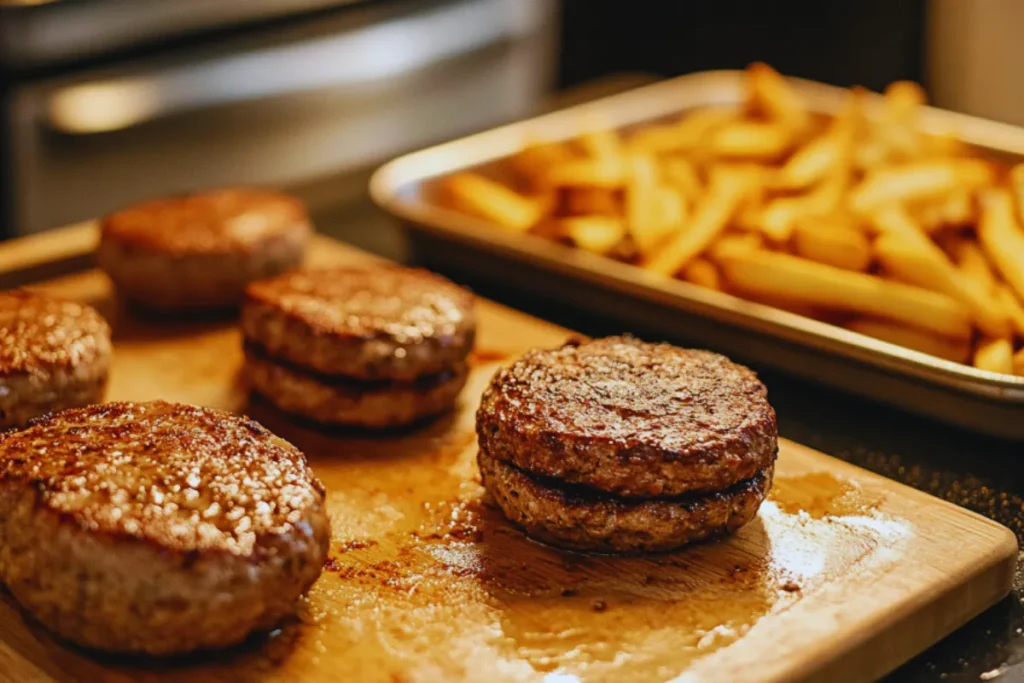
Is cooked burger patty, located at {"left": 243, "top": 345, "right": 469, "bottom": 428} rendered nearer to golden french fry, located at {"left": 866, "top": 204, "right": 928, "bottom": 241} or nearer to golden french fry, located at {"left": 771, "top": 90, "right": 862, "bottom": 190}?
golden french fry, located at {"left": 866, "top": 204, "right": 928, "bottom": 241}

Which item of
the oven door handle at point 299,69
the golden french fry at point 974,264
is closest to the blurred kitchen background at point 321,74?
the oven door handle at point 299,69

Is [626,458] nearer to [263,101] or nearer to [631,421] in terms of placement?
[631,421]

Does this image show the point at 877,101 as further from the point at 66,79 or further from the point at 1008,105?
the point at 66,79

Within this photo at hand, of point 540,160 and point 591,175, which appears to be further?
point 540,160

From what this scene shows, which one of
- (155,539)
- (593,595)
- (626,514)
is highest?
(155,539)

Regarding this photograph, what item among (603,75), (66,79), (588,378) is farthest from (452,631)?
(603,75)

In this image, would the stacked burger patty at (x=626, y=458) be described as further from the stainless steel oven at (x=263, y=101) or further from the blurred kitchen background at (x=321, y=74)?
the stainless steel oven at (x=263, y=101)

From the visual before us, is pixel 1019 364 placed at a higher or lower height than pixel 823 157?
lower

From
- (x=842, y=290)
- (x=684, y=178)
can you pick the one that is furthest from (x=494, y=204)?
(x=842, y=290)
